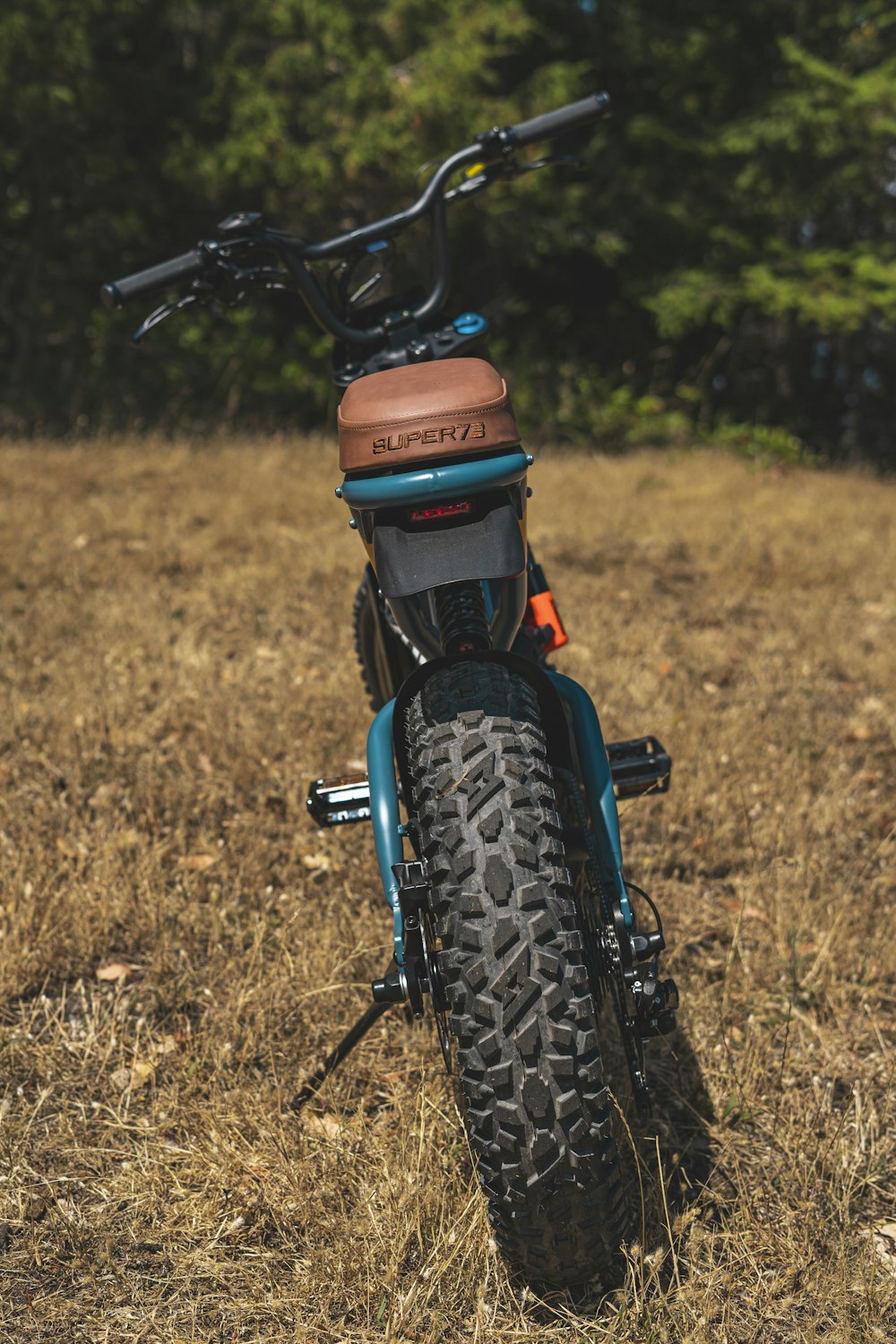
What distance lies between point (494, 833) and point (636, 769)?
31.6 inches

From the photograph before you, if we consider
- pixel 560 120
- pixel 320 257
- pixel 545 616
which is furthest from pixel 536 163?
pixel 545 616

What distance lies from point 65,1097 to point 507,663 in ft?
4.87

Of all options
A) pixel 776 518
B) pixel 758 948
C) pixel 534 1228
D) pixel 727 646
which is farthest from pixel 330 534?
pixel 534 1228

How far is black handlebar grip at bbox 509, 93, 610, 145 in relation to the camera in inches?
113

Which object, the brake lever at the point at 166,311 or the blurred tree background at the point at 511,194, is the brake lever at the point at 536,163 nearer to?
the brake lever at the point at 166,311

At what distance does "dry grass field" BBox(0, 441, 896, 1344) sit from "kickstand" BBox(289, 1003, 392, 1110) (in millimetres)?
42

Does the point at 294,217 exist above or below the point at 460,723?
below

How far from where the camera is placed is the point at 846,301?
11.5m

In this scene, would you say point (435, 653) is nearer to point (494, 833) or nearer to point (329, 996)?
point (494, 833)

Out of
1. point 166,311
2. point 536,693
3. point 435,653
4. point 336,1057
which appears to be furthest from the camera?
point 166,311

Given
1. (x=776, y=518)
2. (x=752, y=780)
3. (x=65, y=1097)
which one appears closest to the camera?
(x=65, y=1097)

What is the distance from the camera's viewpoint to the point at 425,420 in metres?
1.96

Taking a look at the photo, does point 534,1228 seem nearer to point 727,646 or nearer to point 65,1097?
point 65,1097

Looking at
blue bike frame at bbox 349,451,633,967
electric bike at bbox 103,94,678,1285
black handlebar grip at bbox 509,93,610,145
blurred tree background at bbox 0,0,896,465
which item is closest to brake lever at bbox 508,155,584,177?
black handlebar grip at bbox 509,93,610,145
